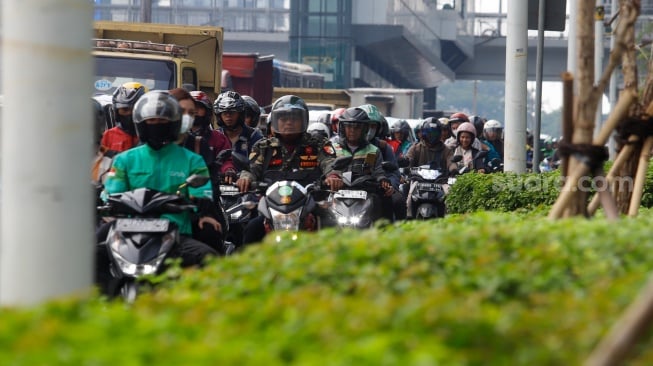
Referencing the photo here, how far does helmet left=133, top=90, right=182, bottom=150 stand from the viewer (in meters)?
10.6

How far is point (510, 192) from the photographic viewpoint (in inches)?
601

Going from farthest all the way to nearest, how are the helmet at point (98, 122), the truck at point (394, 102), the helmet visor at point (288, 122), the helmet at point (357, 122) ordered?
the truck at point (394, 102)
the helmet at point (357, 122)
the helmet visor at point (288, 122)
the helmet at point (98, 122)

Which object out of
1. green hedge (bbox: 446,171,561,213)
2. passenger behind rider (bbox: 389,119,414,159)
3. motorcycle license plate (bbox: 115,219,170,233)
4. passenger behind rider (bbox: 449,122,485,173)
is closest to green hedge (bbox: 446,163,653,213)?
green hedge (bbox: 446,171,561,213)

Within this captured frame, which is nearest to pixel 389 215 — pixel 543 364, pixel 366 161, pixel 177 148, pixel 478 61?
pixel 366 161

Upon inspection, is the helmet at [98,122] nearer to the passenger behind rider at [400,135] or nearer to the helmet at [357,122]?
the helmet at [357,122]

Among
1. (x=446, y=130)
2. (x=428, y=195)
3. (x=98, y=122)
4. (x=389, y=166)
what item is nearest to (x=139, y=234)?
(x=98, y=122)

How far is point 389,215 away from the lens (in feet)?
49.4

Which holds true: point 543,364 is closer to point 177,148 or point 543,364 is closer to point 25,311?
point 25,311

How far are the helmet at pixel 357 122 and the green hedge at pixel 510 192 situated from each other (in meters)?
1.22

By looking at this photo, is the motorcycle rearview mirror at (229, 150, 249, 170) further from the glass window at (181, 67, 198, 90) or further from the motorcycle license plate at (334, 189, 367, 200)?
the glass window at (181, 67, 198, 90)

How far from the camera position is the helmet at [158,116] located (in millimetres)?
10570

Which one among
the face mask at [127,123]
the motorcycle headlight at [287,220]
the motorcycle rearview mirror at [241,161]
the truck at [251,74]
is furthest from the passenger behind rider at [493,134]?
the motorcycle headlight at [287,220]

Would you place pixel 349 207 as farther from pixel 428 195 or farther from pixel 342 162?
pixel 428 195

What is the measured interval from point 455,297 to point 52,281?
4.93 ft
